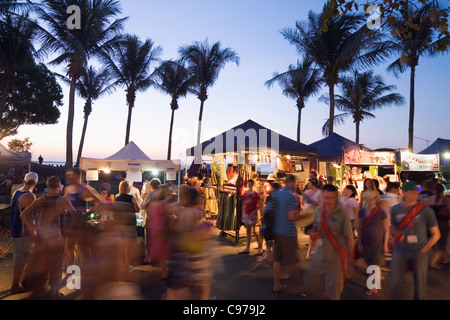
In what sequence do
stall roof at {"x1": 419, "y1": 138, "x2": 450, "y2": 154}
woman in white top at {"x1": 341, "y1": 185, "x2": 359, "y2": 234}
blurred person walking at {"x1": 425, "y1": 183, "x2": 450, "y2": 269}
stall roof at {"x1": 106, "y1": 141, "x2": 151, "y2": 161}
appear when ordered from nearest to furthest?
blurred person walking at {"x1": 425, "y1": 183, "x2": 450, "y2": 269}, woman in white top at {"x1": 341, "y1": 185, "x2": 359, "y2": 234}, stall roof at {"x1": 106, "y1": 141, "x2": 151, "y2": 161}, stall roof at {"x1": 419, "y1": 138, "x2": 450, "y2": 154}

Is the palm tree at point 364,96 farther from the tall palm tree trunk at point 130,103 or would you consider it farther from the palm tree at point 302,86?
the tall palm tree trunk at point 130,103

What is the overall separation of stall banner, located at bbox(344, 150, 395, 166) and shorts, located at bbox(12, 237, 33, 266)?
35.5 ft

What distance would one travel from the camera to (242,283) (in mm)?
4938

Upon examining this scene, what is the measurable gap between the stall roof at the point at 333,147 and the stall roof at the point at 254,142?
6961 mm

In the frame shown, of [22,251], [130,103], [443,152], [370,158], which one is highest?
[130,103]

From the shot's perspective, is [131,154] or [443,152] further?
[443,152]

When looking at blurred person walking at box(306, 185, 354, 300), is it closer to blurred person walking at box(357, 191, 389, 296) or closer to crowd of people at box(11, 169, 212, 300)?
blurred person walking at box(357, 191, 389, 296)

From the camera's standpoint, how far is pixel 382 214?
15.3 feet

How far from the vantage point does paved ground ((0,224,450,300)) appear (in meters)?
4.39

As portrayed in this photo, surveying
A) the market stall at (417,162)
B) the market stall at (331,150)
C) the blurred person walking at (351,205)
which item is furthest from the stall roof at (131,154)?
the market stall at (417,162)

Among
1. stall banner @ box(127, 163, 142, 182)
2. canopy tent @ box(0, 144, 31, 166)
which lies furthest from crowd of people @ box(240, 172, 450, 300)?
canopy tent @ box(0, 144, 31, 166)

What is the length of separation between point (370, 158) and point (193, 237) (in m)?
10.9

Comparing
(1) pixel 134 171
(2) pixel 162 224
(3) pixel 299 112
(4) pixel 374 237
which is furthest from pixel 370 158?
(3) pixel 299 112

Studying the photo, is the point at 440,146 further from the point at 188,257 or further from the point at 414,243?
the point at 188,257
